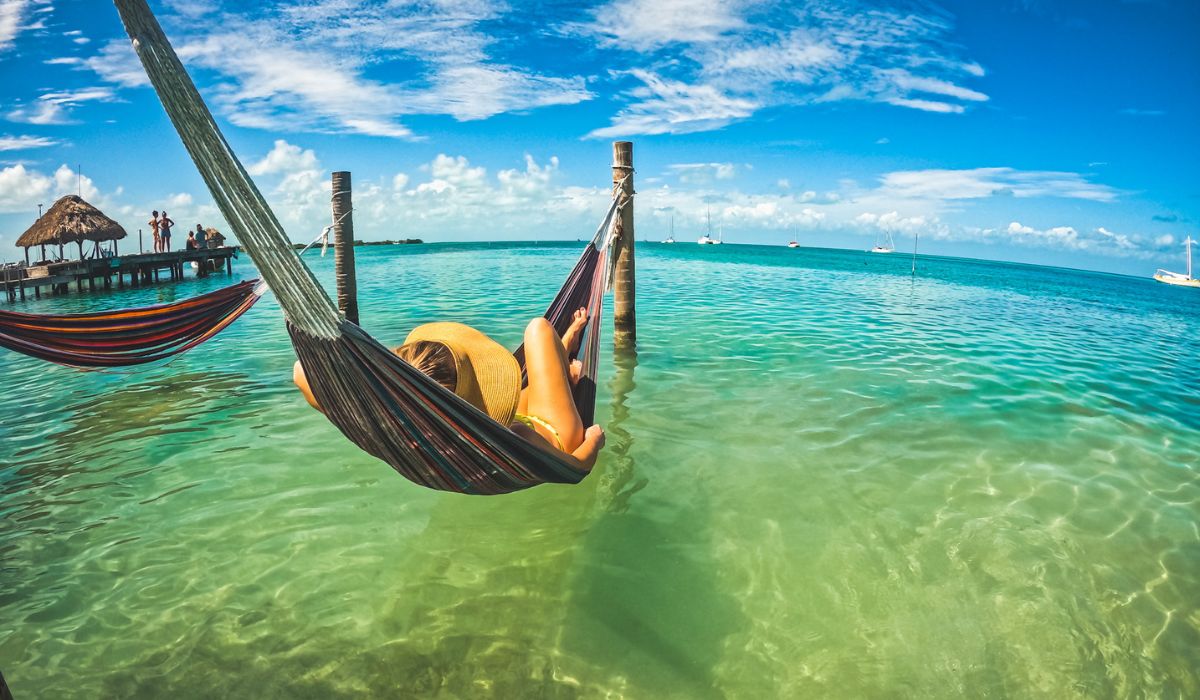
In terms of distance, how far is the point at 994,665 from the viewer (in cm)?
221

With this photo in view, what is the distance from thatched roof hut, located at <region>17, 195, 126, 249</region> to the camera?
18.1 meters

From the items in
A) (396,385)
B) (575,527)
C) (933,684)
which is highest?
(396,385)

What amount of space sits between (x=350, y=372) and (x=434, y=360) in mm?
440

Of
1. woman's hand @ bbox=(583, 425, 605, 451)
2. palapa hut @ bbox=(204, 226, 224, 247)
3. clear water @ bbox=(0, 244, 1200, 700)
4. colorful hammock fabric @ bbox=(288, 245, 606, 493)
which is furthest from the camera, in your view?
palapa hut @ bbox=(204, 226, 224, 247)

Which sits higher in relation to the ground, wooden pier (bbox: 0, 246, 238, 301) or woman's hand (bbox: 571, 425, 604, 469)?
wooden pier (bbox: 0, 246, 238, 301)

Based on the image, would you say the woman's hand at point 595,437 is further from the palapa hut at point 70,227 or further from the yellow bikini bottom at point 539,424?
the palapa hut at point 70,227

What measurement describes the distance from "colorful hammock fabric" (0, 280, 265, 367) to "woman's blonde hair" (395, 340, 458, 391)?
2.82 metres

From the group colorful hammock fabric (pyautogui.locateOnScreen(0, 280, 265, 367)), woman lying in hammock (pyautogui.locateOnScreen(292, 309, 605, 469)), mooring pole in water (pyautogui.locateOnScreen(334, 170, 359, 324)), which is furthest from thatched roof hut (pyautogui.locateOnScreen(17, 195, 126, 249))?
woman lying in hammock (pyautogui.locateOnScreen(292, 309, 605, 469))

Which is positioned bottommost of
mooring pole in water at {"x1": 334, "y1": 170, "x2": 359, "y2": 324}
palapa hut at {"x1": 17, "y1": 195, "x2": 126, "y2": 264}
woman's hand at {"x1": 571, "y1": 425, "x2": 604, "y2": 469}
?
woman's hand at {"x1": 571, "y1": 425, "x2": 604, "y2": 469}

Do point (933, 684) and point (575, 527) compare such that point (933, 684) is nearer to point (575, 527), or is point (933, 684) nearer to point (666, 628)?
point (666, 628)

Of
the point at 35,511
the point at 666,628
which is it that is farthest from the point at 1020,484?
the point at 35,511

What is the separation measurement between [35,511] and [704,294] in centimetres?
1317

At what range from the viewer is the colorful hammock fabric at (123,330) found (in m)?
3.66

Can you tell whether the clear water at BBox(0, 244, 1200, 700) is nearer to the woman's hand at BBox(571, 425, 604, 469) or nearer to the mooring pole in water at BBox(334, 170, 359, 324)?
the woman's hand at BBox(571, 425, 604, 469)
